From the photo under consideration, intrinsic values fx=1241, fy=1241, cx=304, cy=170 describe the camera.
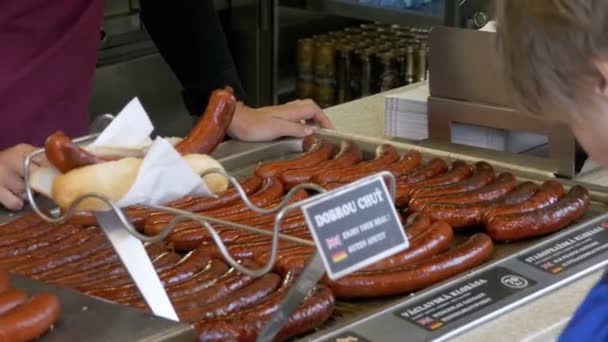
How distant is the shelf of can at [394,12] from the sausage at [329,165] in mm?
1510

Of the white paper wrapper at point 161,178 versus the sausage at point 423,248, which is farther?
the sausage at point 423,248

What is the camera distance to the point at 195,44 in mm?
3219

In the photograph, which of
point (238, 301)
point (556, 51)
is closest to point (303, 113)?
point (238, 301)

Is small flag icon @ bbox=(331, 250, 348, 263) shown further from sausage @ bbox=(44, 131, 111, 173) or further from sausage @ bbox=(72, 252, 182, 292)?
sausage @ bbox=(72, 252, 182, 292)

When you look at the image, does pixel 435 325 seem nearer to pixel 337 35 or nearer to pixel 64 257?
pixel 64 257

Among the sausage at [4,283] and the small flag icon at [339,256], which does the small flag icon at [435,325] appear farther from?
the sausage at [4,283]

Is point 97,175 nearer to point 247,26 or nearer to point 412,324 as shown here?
point 412,324

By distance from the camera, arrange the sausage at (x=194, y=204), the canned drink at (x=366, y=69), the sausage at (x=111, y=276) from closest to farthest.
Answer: the sausage at (x=111, y=276)
the sausage at (x=194, y=204)
the canned drink at (x=366, y=69)

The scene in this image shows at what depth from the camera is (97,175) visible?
1700 mm

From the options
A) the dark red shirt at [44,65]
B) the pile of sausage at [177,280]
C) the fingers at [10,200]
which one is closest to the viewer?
the pile of sausage at [177,280]

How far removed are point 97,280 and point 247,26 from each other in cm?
332

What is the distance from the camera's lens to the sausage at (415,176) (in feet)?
8.00

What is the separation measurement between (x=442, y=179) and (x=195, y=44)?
96 centimetres

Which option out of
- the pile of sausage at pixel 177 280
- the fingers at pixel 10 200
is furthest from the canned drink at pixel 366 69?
the pile of sausage at pixel 177 280
